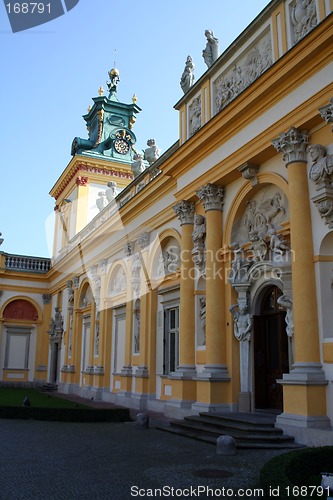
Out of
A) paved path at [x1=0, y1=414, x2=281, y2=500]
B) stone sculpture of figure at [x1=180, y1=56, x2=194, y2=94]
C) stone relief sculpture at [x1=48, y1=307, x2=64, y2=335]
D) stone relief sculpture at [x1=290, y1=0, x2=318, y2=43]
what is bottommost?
paved path at [x1=0, y1=414, x2=281, y2=500]

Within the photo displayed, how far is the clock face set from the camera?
3706 cm

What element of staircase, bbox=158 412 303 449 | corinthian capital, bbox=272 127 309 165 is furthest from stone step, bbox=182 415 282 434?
corinthian capital, bbox=272 127 309 165

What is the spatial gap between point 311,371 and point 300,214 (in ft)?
10.2

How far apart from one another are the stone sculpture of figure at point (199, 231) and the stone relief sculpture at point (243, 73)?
3099mm

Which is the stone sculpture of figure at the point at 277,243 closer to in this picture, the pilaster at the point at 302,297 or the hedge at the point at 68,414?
the pilaster at the point at 302,297

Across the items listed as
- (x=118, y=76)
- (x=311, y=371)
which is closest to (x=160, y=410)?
(x=311, y=371)

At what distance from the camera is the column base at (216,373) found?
12875 mm

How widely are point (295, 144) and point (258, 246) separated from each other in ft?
8.78

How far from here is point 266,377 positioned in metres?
12.5

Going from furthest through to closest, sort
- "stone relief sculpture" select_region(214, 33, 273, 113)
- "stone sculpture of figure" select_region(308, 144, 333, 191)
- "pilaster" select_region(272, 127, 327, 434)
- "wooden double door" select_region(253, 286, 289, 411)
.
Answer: "stone relief sculpture" select_region(214, 33, 273, 113), "wooden double door" select_region(253, 286, 289, 411), "stone sculpture of figure" select_region(308, 144, 333, 191), "pilaster" select_region(272, 127, 327, 434)

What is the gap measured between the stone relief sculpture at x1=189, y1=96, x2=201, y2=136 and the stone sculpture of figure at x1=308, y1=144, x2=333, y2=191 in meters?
5.46

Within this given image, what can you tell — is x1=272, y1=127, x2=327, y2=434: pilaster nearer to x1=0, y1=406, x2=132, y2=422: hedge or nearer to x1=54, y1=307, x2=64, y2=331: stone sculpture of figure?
x1=0, y1=406, x2=132, y2=422: hedge

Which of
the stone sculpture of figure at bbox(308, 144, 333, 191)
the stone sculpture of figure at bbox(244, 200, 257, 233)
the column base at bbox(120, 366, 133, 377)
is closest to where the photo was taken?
the stone sculpture of figure at bbox(308, 144, 333, 191)

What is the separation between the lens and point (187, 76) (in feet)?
54.5
